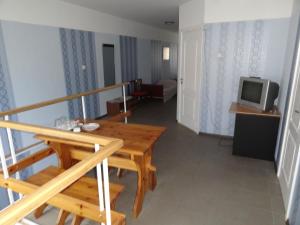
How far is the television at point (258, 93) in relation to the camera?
3115mm

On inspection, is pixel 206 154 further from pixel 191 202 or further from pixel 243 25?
pixel 243 25

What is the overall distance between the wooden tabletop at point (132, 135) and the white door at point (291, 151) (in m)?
1.36

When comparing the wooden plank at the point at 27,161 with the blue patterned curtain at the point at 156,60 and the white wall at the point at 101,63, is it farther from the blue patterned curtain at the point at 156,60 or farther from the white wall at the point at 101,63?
the blue patterned curtain at the point at 156,60

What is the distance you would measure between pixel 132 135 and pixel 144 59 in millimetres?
5926

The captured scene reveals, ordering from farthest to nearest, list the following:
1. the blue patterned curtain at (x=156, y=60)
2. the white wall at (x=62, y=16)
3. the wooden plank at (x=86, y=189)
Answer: the blue patterned curtain at (x=156, y=60), the white wall at (x=62, y=16), the wooden plank at (x=86, y=189)

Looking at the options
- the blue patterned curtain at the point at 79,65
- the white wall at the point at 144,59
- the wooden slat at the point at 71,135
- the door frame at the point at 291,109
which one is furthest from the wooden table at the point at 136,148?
the white wall at the point at 144,59

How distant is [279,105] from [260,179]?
119 cm

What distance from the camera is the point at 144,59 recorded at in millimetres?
7902

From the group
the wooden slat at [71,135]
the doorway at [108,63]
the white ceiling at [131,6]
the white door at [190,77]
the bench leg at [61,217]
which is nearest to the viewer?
the wooden slat at [71,135]

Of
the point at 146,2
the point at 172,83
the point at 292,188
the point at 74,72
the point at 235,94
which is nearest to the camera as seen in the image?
the point at 292,188

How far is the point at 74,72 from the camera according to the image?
15.5 ft

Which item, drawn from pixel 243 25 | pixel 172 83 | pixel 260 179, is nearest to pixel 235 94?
pixel 243 25

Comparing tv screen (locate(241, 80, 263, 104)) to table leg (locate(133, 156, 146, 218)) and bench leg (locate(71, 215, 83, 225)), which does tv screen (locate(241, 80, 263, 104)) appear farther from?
bench leg (locate(71, 215, 83, 225))

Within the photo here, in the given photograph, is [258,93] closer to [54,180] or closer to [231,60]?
[231,60]
